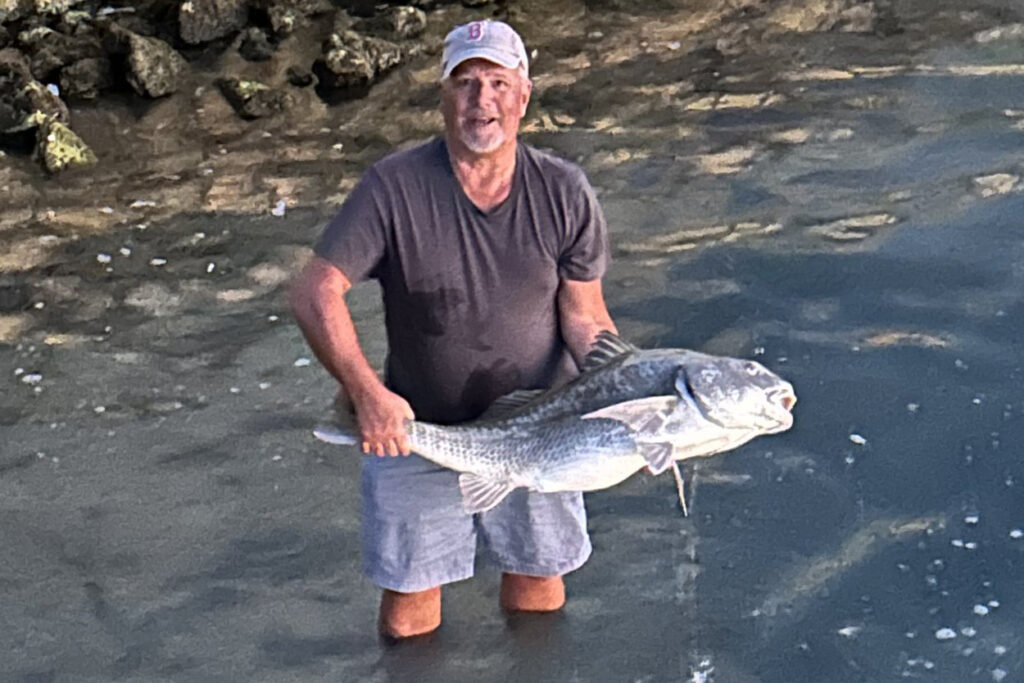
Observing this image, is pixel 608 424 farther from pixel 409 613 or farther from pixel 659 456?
pixel 409 613

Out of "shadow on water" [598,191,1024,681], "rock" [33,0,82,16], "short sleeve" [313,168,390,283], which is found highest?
"short sleeve" [313,168,390,283]

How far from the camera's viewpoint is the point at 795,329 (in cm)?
605

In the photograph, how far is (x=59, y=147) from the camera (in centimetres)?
811

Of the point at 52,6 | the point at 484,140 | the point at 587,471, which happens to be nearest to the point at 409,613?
the point at 587,471

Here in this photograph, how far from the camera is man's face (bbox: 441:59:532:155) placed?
11.6 ft

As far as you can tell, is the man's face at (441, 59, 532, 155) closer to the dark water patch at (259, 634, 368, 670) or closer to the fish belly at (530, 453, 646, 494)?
the fish belly at (530, 453, 646, 494)

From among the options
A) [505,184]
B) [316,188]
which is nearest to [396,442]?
[505,184]

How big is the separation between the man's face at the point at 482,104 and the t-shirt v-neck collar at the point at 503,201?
0.24 feet

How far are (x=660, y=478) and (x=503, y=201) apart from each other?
1892mm

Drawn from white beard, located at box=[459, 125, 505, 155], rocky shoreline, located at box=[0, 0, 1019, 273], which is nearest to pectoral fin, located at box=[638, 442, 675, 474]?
white beard, located at box=[459, 125, 505, 155]

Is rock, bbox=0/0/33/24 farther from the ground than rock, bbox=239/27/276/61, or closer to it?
farther from the ground

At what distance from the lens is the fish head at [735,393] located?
329 cm

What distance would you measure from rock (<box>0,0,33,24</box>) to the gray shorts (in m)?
7.46

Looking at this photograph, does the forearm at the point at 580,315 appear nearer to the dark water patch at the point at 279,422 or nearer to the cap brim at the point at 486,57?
the cap brim at the point at 486,57
